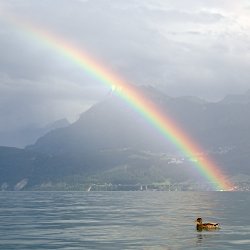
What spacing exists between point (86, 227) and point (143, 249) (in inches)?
1985

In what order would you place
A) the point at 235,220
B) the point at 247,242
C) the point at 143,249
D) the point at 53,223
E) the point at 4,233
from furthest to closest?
the point at 235,220 → the point at 53,223 → the point at 4,233 → the point at 247,242 → the point at 143,249

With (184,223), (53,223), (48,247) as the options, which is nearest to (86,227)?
(53,223)

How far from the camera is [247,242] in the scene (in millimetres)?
117625

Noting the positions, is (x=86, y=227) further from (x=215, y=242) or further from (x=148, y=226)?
(x=215, y=242)

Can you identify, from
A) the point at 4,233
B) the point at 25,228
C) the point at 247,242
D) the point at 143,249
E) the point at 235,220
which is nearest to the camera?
the point at 143,249

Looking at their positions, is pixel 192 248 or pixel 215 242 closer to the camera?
pixel 192 248

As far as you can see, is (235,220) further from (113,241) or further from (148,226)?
(113,241)

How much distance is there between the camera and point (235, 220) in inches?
7003

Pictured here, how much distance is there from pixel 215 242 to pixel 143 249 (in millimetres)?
22991

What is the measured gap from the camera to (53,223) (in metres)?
167

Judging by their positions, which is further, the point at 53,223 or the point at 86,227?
the point at 53,223

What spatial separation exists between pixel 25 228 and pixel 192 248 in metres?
59.9

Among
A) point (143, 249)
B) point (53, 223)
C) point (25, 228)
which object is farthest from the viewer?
point (53, 223)

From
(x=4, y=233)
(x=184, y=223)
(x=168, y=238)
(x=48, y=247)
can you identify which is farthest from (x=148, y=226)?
(x=48, y=247)
